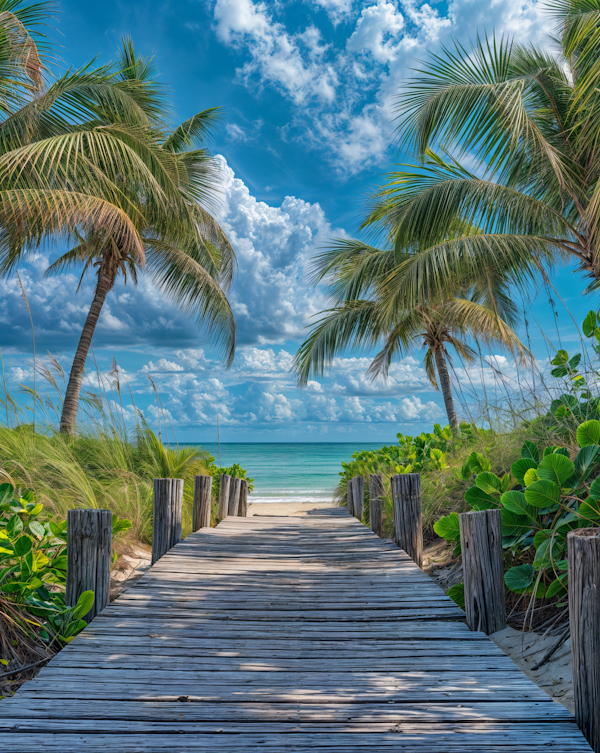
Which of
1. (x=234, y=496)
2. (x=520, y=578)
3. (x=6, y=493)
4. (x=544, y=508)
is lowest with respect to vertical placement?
(x=234, y=496)

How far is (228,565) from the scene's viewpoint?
12.2 feet

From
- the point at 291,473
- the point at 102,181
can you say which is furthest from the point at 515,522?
the point at 291,473

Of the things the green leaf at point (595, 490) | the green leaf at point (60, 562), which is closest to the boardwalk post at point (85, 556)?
the green leaf at point (60, 562)

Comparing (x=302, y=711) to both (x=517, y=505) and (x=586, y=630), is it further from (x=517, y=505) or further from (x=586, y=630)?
(x=517, y=505)

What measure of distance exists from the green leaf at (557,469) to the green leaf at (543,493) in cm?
7

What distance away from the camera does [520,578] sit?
→ 241cm

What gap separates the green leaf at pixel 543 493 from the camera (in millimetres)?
2301

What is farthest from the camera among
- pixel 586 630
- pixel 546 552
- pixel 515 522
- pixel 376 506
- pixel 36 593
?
pixel 376 506

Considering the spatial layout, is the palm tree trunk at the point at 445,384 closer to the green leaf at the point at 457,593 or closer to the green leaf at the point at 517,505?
the green leaf at the point at 457,593

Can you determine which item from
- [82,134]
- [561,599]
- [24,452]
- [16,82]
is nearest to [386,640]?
[561,599]

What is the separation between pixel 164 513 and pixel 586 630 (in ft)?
10.6

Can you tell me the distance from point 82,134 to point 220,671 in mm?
7006

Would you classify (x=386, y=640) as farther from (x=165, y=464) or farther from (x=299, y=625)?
(x=165, y=464)

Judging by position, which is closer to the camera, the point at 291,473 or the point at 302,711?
the point at 302,711
